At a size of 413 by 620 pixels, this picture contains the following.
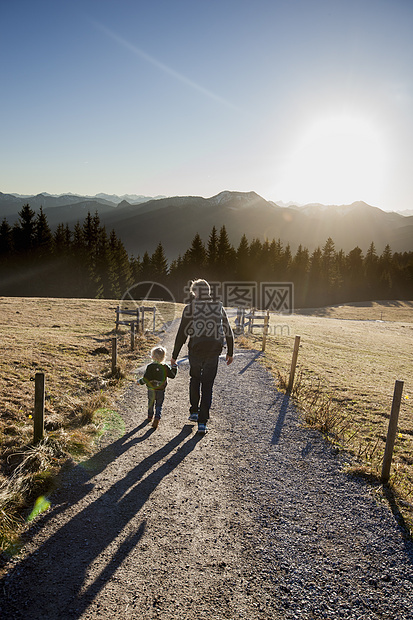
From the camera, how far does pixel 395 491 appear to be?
4930mm

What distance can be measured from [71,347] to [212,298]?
9.33 metres

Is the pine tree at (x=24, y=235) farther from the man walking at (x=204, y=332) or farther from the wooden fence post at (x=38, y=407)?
the man walking at (x=204, y=332)

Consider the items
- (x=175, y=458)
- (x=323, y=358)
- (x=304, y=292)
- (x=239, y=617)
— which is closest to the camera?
(x=239, y=617)

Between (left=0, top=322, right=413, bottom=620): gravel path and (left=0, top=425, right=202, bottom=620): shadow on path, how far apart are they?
0.04 ft

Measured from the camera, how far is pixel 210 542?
371cm

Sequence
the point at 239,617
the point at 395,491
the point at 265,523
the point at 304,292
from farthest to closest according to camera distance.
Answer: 1. the point at 304,292
2. the point at 395,491
3. the point at 265,523
4. the point at 239,617

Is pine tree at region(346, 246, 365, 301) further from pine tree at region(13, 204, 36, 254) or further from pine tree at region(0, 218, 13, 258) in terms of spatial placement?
pine tree at region(0, 218, 13, 258)

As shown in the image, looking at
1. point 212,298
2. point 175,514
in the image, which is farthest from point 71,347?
point 175,514

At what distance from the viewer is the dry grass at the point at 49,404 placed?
14.3 feet

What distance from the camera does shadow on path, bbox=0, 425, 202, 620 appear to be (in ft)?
9.36

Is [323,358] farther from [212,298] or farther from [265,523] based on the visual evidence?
[265,523]

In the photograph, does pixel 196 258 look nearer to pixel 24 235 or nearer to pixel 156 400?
pixel 24 235

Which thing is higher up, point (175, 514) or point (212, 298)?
point (212, 298)

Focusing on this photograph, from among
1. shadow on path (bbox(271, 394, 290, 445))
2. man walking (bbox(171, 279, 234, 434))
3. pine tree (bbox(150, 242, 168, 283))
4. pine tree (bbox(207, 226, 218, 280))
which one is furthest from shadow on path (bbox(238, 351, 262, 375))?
pine tree (bbox(150, 242, 168, 283))
